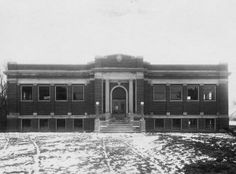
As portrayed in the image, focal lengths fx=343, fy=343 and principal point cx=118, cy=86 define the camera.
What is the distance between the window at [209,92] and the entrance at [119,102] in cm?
953

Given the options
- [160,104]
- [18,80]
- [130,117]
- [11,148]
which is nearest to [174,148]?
[11,148]

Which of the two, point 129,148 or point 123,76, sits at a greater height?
point 123,76

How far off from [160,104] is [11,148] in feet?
71.4

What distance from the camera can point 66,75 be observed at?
130 ft

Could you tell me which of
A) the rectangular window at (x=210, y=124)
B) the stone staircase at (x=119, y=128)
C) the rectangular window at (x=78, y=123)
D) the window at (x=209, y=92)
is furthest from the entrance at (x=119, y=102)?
the rectangular window at (x=210, y=124)

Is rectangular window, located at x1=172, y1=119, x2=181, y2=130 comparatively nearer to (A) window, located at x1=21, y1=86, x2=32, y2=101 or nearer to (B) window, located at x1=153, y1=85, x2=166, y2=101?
(B) window, located at x1=153, y1=85, x2=166, y2=101

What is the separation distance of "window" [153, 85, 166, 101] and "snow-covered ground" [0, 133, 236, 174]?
643 inches

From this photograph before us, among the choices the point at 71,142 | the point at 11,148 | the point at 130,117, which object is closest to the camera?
the point at 11,148

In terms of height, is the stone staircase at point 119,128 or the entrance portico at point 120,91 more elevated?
the entrance portico at point 120,91

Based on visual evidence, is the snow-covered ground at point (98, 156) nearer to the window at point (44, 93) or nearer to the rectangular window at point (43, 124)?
the rectangular window at point (43, 124)

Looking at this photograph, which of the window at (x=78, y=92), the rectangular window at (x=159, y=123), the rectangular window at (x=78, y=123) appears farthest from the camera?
the window at (x=78, y=92)

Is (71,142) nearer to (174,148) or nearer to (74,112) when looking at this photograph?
(174,148)

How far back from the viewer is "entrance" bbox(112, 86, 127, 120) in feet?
130

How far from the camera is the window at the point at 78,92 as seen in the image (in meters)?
40.0
